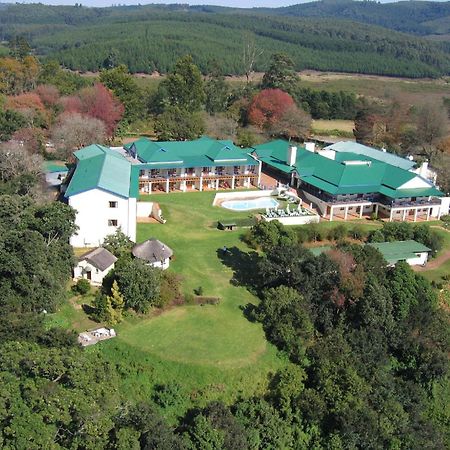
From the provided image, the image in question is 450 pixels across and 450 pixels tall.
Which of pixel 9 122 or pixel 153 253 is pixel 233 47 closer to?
pixel 9 122

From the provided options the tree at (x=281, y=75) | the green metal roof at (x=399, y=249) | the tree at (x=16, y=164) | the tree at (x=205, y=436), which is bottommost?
the tree at (x=205, y=436)

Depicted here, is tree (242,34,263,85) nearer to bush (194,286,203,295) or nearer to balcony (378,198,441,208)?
balcony (378,198,441,208)

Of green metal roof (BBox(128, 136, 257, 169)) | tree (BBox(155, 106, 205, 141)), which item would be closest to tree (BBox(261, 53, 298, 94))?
tree (BBox(155, 106, 205, 141))

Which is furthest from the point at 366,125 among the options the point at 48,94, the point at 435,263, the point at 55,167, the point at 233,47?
the point at 233,47

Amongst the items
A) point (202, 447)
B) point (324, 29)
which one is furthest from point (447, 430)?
point (324, 29)

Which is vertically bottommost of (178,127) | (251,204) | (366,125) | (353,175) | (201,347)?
(201,347)

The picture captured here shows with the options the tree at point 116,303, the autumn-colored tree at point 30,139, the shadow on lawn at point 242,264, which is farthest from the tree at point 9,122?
the tree at point 116,303

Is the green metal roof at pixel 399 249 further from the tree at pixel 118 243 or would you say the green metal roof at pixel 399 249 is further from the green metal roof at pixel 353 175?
the tree at pixel 118 243
